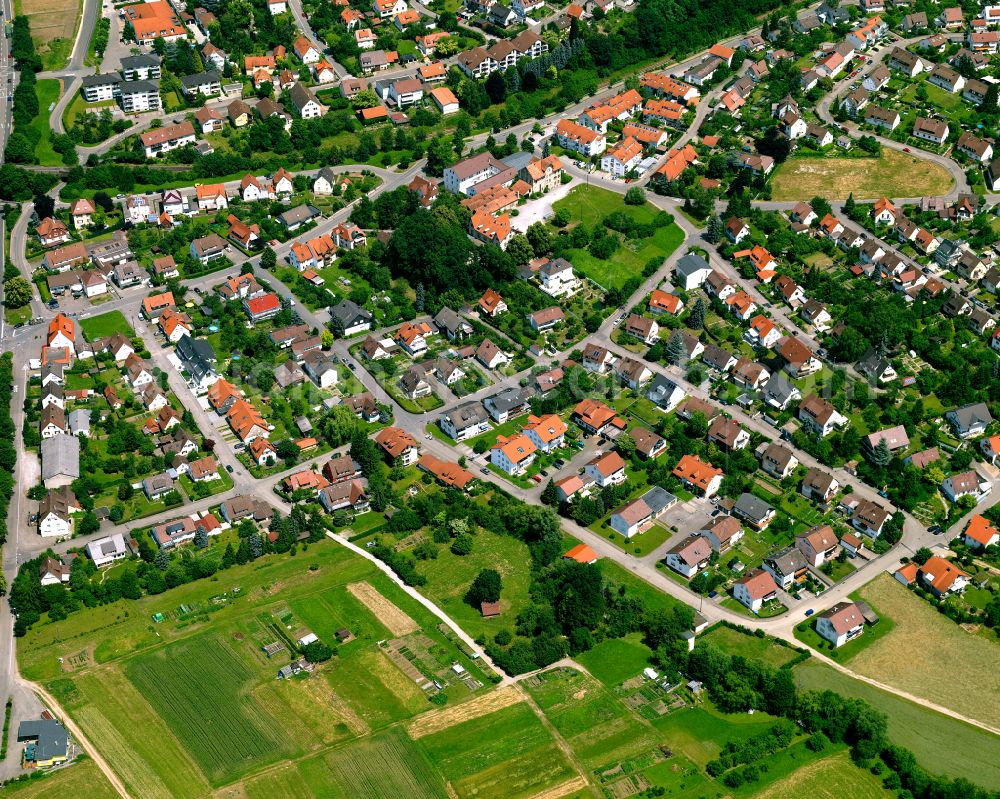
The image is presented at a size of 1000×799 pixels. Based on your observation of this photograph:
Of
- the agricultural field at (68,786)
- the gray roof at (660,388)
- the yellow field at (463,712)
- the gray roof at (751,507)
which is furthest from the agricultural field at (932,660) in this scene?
the agricultural field at (68,786)

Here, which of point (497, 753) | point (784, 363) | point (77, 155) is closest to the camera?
point (497, 753)

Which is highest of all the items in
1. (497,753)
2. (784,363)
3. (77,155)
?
(77,155)

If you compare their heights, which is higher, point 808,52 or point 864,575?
point 808,52

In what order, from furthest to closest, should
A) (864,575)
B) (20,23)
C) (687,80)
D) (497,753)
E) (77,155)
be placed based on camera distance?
(20,23)
(687,80)
(77,155)
(864,575)
(497,753)

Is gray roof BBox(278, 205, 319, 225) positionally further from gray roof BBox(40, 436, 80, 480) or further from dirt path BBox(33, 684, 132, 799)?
dirt path BBox(33, 684, 132, 799)

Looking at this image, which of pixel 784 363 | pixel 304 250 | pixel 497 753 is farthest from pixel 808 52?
pixel 497 753

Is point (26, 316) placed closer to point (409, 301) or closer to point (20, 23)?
point (409, 301)

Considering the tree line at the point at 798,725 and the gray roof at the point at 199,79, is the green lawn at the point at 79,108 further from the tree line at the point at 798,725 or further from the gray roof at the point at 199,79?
the tree line at the point at 798,725
